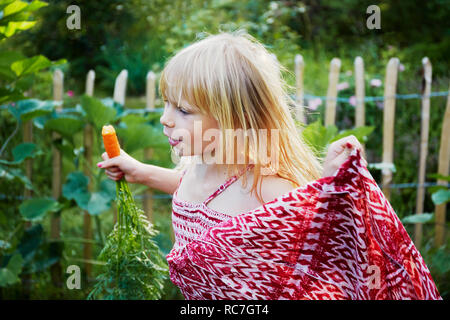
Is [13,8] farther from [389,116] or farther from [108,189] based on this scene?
[389,116]

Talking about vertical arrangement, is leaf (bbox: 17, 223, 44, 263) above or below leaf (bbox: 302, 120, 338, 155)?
below

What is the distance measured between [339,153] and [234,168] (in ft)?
1.18

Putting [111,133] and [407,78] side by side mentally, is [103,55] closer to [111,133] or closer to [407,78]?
[407,78]

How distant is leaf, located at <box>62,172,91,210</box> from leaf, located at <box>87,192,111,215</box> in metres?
0.04

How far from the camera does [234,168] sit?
1.69 meters

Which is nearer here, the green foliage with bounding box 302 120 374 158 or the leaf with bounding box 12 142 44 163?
the green foliage with bounding box 302 120 374 158

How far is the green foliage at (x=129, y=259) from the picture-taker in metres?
1.96

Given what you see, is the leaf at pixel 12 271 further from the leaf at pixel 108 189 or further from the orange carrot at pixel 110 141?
the orange carrot at pixel 110 141

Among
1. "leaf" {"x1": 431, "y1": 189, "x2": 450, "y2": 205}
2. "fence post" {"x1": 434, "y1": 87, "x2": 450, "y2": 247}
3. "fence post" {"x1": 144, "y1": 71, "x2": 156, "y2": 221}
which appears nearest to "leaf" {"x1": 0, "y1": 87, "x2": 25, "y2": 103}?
"fence post" {"x1": 144, "y1": 71, "x2": 156, "y2": 221}

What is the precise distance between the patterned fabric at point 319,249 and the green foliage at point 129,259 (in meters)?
0.40

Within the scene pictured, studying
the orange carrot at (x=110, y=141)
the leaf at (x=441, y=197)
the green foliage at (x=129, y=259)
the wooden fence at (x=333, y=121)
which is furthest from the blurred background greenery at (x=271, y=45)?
the orange carrot at (x=110, y=141)

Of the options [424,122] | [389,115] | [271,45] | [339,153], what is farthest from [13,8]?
[271,45]

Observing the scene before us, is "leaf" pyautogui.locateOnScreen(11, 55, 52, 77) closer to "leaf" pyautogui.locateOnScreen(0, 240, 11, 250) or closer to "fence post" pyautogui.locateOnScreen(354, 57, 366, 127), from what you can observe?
"leaf" pyautogui.locateOnScreen(0, 240, 11, 250)

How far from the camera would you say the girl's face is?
5.33 feet
